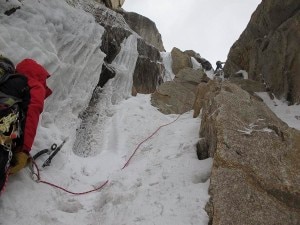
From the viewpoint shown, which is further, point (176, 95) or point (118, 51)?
point (118, 51)

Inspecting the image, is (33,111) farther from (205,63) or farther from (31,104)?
(205,63)

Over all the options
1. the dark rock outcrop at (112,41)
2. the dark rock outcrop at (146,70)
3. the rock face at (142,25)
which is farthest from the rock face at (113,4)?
the dark rock outcrop at (112,41)

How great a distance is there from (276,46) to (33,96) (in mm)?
8811

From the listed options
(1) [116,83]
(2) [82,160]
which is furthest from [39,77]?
(1) [116,83]

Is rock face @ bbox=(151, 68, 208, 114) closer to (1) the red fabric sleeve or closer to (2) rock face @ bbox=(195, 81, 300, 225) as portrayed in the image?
(2) rock face @ bbox=(195, 81, 300, 225)

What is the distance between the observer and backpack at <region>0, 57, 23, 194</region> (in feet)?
14.0

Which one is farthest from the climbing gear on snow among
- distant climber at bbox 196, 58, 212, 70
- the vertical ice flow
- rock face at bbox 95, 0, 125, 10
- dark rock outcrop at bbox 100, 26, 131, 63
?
distant climber at bbox 196, 58, 212, 70

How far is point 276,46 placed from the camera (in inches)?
458

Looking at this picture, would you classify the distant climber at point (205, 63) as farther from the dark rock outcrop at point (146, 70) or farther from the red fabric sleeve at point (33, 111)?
the red fabric sleeve at point (33, 111)

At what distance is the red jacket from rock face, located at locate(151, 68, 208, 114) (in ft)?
17.1

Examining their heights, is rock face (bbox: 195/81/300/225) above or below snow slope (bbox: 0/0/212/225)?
above

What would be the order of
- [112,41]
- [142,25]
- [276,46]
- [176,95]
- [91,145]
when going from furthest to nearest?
[142,25], [112,41], [176,95], [276,46], [91,145]

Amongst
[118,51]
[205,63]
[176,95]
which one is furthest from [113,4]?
[176,95]

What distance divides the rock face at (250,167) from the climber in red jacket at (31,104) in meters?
2.52
